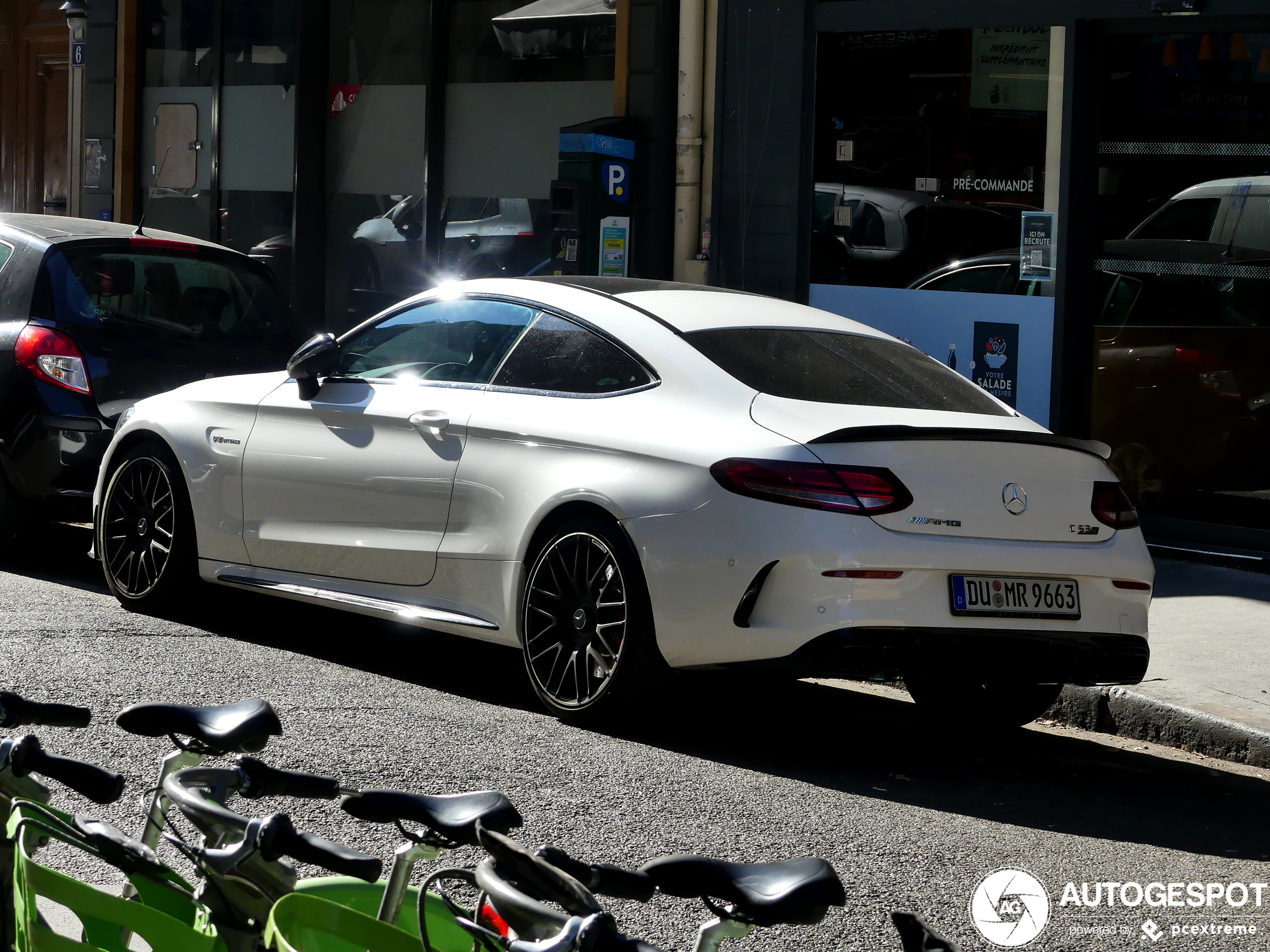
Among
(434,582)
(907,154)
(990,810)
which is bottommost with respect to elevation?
(990,810)

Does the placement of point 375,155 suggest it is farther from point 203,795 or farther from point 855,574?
point 203,795

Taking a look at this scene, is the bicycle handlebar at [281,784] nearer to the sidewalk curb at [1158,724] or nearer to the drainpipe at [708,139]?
the sidewalk curb at [1158,724]

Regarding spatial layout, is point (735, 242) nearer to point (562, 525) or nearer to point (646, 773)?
point (562, 525)

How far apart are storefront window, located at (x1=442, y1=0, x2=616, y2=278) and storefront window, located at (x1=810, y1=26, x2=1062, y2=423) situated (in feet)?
8.11

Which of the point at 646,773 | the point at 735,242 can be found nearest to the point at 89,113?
the point at 735,242

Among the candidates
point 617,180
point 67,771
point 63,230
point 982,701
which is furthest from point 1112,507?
point 617,180

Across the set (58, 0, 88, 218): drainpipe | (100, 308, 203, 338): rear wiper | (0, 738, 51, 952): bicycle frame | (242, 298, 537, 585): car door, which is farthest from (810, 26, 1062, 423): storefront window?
(0, 738, 51, 952): bicycle frame

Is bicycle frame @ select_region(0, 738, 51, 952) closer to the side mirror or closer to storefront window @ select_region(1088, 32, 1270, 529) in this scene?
the side mirror

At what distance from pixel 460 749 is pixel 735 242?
702 cm

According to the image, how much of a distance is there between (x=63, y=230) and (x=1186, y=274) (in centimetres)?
607

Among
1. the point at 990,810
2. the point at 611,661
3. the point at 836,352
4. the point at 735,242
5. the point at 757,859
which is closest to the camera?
the point at 757,859

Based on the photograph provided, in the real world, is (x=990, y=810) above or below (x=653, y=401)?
below

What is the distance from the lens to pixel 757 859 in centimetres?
404

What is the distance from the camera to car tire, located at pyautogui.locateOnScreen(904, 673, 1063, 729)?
5777 mm
